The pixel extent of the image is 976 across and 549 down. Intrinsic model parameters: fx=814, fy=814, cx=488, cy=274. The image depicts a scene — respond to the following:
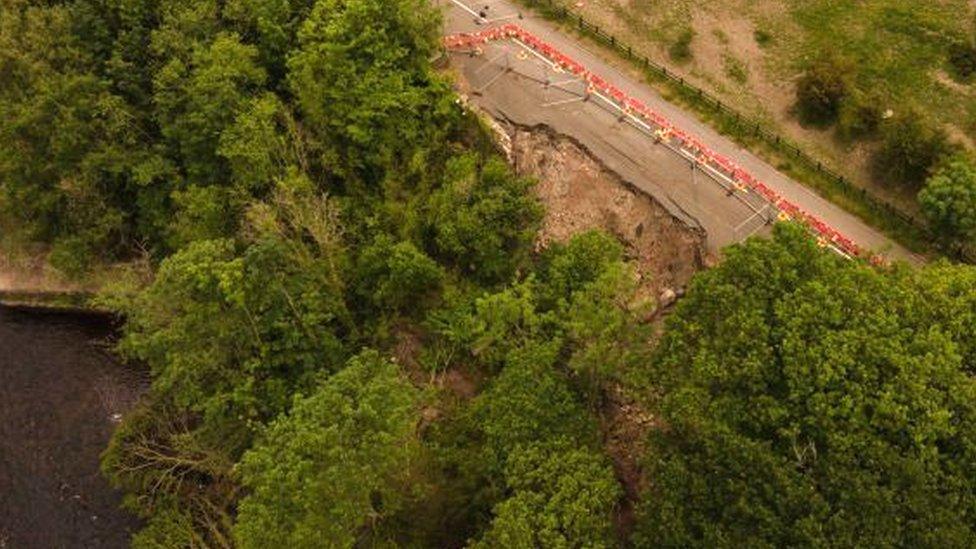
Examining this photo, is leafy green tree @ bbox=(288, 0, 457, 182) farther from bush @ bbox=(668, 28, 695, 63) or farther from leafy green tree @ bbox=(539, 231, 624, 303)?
bush @ bbox=(668, 28, 695, 63)

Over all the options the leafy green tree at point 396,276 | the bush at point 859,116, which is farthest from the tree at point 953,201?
the leafy green tree at point 396,276

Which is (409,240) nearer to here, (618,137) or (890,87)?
(618,137)

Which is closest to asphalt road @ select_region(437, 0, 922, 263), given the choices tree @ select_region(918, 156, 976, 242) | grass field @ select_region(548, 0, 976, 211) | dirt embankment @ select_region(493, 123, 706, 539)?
dirt embankment @ select_region(493, 123, 706, 539)

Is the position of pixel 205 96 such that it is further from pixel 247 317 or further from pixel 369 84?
pixel 247 317

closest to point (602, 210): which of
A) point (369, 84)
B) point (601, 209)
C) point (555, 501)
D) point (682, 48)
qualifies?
point (601, 209)

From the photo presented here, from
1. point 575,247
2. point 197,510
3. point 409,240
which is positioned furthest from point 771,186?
point 197,510

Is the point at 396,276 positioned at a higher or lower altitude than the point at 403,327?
higher
